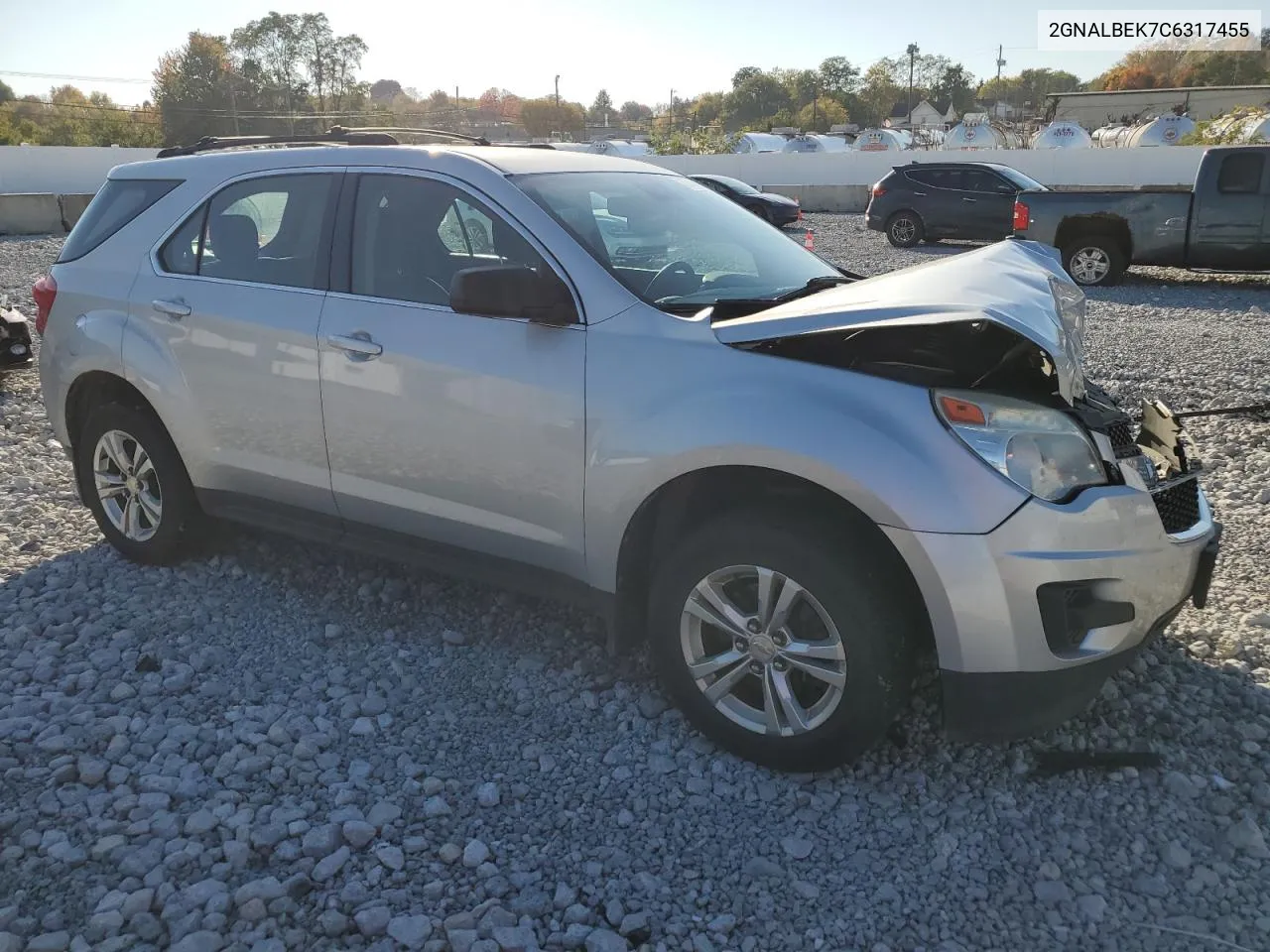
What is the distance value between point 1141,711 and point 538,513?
2.08 meters

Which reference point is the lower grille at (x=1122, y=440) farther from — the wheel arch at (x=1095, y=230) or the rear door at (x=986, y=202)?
the rear door at (x=986, y=202)

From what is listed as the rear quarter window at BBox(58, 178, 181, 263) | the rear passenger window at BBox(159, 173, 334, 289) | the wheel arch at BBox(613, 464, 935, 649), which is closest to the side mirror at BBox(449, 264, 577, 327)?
the wheel arch at BBox(613, 464, 935, 649)

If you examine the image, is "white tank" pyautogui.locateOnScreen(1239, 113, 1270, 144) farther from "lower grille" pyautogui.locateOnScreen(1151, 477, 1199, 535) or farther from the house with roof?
the house with roof

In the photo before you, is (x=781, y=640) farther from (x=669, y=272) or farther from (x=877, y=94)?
(x=877, y=94)

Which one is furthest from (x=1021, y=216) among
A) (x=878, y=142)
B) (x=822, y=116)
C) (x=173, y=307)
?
(x=822, y=116)

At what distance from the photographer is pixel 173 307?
4.32 m

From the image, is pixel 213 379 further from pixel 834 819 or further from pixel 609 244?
pixel 834 819

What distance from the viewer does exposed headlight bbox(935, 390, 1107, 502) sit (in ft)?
9.10

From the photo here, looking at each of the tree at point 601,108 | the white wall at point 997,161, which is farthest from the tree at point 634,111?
the white wall at point 997,161

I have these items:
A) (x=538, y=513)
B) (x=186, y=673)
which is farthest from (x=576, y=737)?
(x=186, y=673)

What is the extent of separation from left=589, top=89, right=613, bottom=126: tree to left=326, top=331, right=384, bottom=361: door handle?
112034 mm

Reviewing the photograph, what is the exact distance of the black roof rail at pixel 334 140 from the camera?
14.9 ft

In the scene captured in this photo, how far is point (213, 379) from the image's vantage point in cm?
422

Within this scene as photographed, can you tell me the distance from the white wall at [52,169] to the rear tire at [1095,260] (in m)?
24.7
